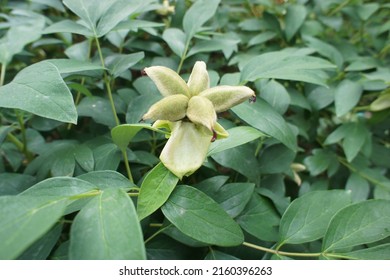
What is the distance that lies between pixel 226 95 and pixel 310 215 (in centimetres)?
21

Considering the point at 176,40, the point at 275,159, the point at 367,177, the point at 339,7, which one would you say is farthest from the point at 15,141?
the point at 339,7

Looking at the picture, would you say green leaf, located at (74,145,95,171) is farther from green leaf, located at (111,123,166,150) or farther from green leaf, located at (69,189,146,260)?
green leaf, located at (69,189,146,260)

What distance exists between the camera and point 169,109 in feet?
1.33

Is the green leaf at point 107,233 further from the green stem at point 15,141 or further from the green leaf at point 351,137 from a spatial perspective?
the green leaf at point 351,137

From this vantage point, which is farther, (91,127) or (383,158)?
(383,158)

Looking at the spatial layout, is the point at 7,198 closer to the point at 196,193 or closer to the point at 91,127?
the point at 196,193

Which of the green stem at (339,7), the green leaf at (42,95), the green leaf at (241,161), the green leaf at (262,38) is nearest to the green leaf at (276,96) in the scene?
the green leaf at (241,161)

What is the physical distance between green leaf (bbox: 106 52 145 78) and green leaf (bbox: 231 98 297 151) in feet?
0.59

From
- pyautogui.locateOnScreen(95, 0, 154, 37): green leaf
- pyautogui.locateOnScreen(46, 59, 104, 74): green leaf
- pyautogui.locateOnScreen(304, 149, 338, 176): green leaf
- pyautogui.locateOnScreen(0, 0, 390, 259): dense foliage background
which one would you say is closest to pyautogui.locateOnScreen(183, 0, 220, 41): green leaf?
pyautogui.locateOnScreen(0, 0, 390, 259): dense foliage background

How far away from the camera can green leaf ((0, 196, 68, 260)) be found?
0.93 feet

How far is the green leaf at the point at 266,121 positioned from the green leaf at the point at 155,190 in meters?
0.16
